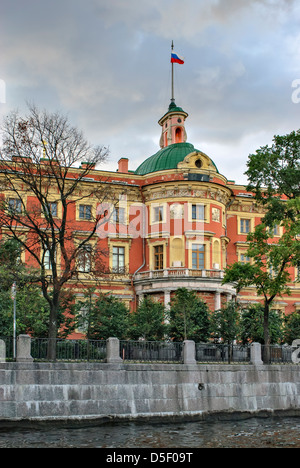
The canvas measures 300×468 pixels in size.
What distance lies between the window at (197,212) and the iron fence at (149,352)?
2039 cm

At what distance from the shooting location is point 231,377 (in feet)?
88.4

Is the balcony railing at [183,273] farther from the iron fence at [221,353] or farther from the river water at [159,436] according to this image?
the river water at [159,436]

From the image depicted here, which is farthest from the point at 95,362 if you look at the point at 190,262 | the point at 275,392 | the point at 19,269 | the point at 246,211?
the point at 246,211

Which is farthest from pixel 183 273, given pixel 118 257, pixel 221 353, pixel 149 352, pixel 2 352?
pixel 2 352

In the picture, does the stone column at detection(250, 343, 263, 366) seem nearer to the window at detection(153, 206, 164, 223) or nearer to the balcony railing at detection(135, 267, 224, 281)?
the balcony railing at detection(135, 267, 224, 281)

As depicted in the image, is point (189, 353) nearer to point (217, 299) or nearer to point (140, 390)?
point (140, 390)

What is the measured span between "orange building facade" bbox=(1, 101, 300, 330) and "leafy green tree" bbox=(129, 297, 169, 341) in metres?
8.64

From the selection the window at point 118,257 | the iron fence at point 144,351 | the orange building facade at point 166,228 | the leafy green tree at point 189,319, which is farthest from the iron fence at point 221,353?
the window at point 118,257

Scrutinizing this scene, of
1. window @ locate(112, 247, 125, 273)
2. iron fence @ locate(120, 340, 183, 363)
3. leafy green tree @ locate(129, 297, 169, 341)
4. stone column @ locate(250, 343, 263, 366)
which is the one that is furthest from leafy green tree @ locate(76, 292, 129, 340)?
window @ locate(112, 247, 125, 273)

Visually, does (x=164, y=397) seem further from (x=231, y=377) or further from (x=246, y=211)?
(x=246, y=211)

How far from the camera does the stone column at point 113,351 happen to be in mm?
24966

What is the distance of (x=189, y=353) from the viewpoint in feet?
87.3

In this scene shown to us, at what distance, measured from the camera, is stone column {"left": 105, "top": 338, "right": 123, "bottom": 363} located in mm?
24966

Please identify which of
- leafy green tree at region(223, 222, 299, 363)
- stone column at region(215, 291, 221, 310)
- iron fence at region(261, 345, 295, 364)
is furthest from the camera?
stone column at region(215, 291, 221, 310)
